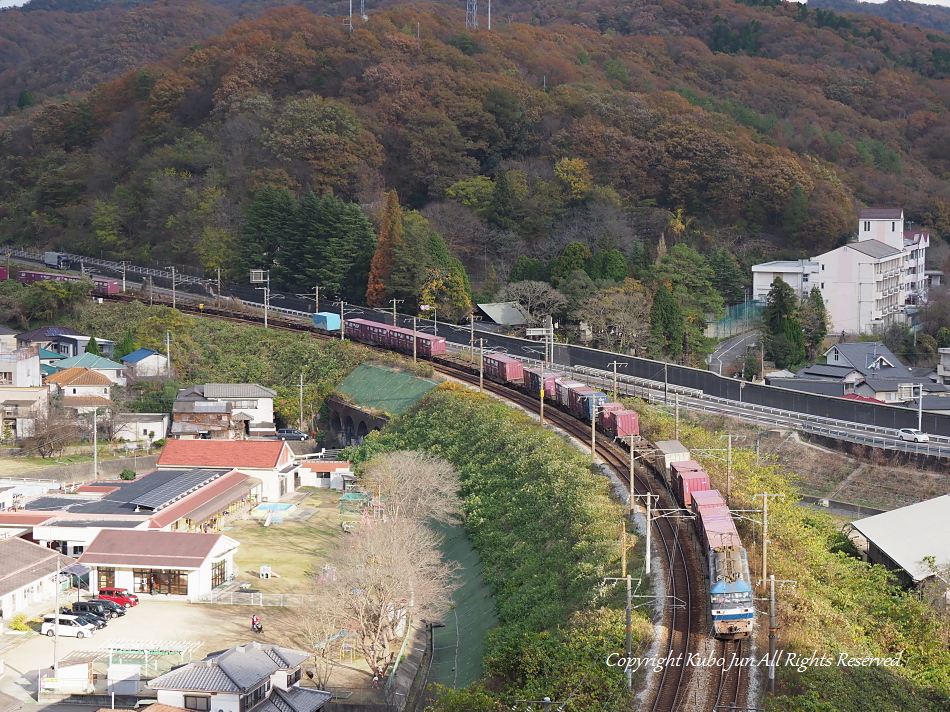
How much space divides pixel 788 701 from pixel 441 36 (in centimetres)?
8533

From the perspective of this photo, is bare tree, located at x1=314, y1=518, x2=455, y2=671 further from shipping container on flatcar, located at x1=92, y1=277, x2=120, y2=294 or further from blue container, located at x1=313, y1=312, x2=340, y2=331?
shipping container on flatcar, located at x1=92, y1=277, x2=120, y2=294

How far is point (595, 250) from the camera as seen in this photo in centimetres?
7262

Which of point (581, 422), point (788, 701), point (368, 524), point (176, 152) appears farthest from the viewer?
point (176, 152)

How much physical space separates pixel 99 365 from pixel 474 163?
1170 inches

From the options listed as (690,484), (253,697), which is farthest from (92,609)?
(690,484)

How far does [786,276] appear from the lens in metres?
72.2

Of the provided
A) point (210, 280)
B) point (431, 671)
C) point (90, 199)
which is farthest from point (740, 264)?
point (431, 671)

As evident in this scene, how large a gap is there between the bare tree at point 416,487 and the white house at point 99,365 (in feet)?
66.9

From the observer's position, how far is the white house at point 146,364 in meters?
62.2

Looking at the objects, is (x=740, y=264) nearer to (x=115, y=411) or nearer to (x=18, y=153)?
(x=115, y=411)

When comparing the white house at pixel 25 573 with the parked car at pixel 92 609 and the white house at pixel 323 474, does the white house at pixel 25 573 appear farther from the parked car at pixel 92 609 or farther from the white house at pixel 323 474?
the white house at pixel 323 474

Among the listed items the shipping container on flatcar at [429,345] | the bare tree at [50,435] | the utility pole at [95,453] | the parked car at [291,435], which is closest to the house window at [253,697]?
Answer: the utility pole at [95,453]

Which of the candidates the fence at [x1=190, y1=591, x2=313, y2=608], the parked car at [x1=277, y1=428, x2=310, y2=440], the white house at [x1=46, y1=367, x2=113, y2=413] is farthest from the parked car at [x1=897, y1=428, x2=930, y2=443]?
the white house at [x1=46, y1=367, x2=113, y2=413]

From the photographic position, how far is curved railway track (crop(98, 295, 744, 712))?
24172 millimetres
